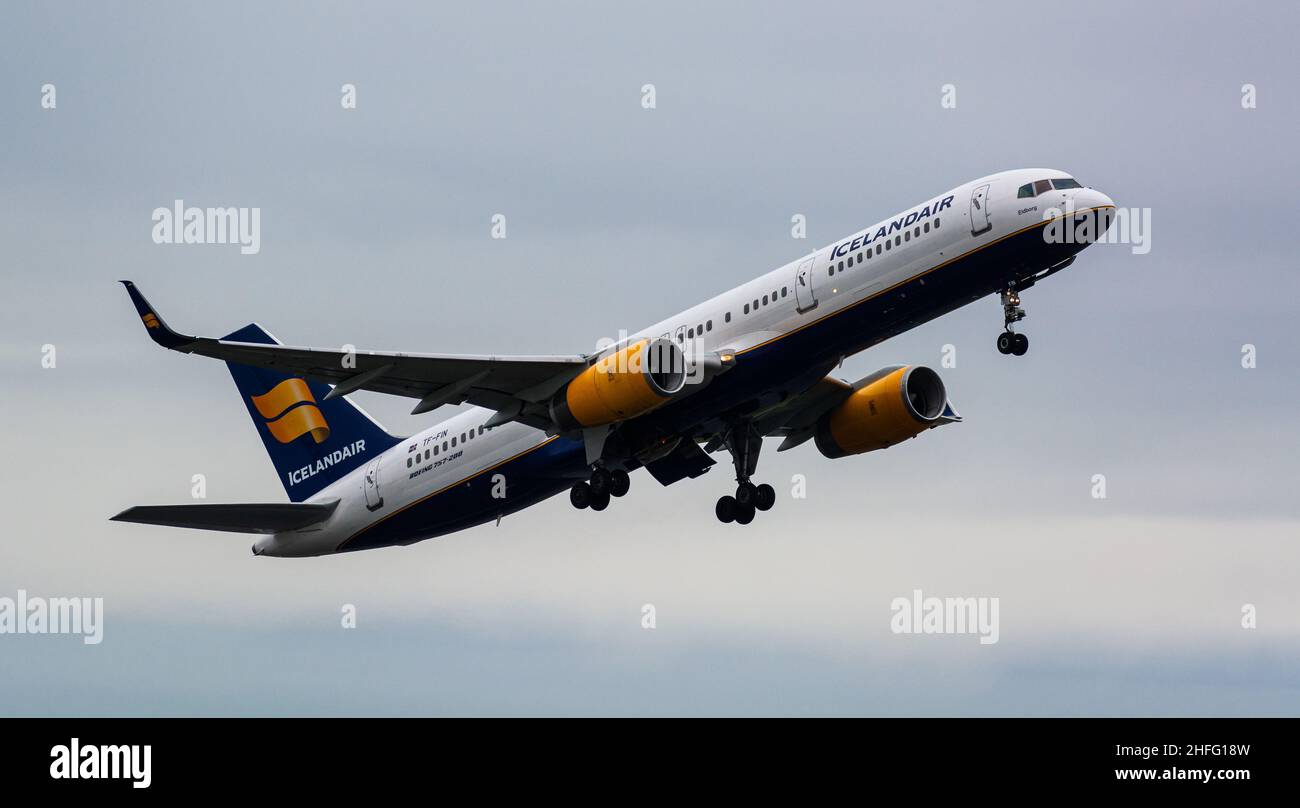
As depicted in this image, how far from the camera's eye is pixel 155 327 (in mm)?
42562

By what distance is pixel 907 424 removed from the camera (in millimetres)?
52750

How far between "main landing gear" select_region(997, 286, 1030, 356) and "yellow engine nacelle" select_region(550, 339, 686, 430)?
7.79m

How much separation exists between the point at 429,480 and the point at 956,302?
16431mm

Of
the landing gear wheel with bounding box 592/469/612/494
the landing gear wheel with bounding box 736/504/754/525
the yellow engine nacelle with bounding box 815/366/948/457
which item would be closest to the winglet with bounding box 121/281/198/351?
the landing gear wheel with bounding box 592/469/612/494

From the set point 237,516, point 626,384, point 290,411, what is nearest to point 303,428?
point 290,411

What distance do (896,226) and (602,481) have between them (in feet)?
34.0

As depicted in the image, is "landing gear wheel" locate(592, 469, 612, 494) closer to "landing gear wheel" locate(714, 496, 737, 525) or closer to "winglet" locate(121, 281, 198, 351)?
"landing gear wheel" locate(714, 496, 737, 525)

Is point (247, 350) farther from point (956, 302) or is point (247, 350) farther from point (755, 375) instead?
point (956, 302)

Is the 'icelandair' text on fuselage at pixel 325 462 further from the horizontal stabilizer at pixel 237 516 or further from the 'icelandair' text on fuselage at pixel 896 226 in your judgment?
the 'icelandair' text on fuselage at pixel 896 226

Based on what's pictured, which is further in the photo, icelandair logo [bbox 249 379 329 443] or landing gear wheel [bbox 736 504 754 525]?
icelandair logo [bbox 249 379 329 443]

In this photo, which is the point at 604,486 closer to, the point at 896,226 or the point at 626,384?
the point at 626,384

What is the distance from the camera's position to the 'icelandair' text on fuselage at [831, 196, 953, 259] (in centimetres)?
4581

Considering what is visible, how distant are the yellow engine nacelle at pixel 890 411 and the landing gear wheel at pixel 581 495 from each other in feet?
25.5

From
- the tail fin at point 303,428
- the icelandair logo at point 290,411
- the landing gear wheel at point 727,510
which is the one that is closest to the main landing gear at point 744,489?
the landing gear wheel at point 727,510
